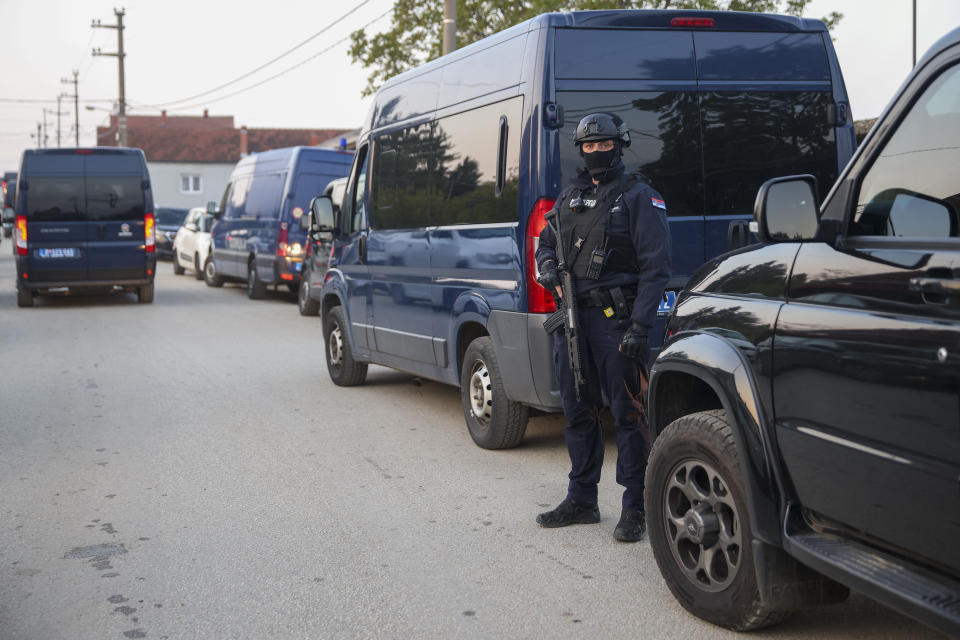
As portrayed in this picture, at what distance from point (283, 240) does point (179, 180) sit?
5622cm

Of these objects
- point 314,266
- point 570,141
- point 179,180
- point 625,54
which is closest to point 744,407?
point 570,141

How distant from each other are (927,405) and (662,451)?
1447 millimetres

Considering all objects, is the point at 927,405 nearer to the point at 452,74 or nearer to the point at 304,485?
the point at 304,485

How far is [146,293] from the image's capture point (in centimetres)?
1947

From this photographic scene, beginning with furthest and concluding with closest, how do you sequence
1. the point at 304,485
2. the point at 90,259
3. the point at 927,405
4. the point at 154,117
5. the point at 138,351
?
1. the point at 154,117
2. the point at 90,259
3. the point at 138,351
4. the point at 304,485
5. the point at 927,405

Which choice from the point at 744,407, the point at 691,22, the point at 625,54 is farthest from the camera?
the point at 691,22

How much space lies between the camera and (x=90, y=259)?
1836cm

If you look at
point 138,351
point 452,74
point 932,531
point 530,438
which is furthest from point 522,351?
point 138,351

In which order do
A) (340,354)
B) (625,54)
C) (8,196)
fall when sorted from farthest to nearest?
1. (8,196)
2. (340,354)
3. (625,54)

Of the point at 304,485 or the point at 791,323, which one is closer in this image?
the point at 791,323

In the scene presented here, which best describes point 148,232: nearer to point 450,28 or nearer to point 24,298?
point 24,298

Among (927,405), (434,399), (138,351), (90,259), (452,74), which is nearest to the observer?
(927,405)

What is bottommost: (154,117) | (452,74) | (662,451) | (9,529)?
(9,529)

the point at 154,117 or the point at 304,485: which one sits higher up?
the point at 154,117
